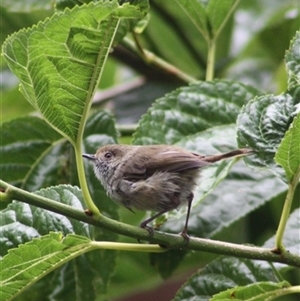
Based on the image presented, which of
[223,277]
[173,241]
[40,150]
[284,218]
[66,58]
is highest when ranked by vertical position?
[66,58]

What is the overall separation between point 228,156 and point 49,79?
716 mm

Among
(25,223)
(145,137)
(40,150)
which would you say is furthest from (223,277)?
(40,150)

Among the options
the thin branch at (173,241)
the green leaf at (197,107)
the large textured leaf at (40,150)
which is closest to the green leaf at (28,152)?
the large textured leaf at (40,150)

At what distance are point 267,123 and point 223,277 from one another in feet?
1.89

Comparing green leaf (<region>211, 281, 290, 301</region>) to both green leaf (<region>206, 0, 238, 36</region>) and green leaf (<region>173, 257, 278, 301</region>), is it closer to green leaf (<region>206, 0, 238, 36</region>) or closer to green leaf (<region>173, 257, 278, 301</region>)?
green leaf (<region>173, 257, 278, 301</region>)

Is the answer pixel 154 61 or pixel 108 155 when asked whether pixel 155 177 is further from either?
pixel 154 61

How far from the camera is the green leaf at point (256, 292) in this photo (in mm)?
1938

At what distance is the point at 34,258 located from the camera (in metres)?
1.89

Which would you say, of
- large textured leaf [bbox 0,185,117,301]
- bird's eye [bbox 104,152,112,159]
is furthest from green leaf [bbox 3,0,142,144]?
bird's eye [bbox 104,152,112,159]

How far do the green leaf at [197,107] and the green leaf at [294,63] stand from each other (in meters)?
0.48

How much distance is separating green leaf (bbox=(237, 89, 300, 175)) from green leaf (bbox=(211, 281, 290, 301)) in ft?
1.09

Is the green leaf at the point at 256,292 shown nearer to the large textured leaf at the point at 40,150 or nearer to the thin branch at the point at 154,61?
the large textured leaf at the point at 40,150

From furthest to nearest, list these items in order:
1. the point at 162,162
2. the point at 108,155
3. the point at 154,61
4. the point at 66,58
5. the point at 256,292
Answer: the point at 154,61 → the point at 108,155 → the point at 162,162 → the point at 256,292 → the point at 66,58

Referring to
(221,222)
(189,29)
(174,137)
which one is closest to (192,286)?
(221,222)
